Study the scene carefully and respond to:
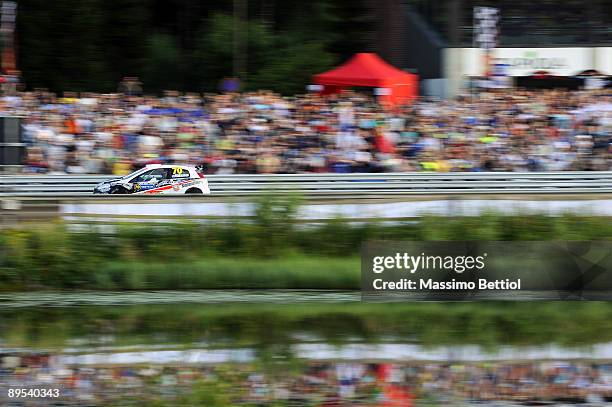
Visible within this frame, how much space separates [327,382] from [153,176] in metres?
10.8

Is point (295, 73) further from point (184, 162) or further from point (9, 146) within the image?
point (9, 146)

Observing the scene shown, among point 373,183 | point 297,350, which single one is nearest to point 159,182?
point 373,183

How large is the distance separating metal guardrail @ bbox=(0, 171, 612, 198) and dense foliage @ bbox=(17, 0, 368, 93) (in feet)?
39.2

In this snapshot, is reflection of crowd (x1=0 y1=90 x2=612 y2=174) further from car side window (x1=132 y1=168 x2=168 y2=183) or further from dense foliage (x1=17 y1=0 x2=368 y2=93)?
dense foliage (x1=17 y1=0 x2=368 y2=93)

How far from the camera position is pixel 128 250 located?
1944 cm

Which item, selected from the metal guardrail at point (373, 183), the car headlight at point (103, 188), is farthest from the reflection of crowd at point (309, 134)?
the car headlight at point (103, 188)

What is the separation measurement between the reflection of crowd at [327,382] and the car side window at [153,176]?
352 inches

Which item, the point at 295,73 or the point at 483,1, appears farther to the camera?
the point at 295,73

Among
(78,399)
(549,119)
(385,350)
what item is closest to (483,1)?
(549,119)

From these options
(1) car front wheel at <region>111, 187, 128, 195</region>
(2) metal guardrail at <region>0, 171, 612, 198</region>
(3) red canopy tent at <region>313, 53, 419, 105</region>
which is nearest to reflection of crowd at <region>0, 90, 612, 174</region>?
(2) metal guardrail at <region>0, 171, 612, 198</region>

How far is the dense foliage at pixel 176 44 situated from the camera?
36.3m

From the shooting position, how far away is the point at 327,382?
12945 mm

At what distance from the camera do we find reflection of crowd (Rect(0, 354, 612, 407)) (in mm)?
12102

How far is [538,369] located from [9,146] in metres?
9.23
